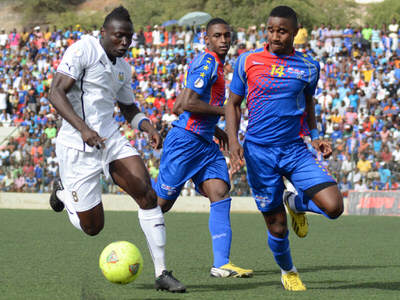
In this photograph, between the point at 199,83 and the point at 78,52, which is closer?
the point at 78,52

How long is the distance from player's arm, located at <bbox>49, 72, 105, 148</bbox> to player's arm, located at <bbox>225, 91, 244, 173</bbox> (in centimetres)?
117

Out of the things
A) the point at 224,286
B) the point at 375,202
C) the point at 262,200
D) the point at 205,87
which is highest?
the point at 205,87

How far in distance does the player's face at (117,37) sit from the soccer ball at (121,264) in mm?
1831

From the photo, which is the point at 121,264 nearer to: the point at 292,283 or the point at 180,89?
the point at 292,283

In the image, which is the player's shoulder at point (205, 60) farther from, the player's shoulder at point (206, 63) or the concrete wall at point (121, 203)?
the concrete wall at point (121, 203)

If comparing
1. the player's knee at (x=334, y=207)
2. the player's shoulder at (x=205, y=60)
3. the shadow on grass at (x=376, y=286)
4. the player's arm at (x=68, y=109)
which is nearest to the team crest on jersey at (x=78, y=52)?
the player's arm at (x=68, y=109)

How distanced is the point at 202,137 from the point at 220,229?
114 cm

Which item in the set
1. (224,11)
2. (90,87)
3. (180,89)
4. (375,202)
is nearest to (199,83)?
(90,87)

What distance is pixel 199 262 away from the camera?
357 inches

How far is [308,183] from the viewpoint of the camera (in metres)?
6.51

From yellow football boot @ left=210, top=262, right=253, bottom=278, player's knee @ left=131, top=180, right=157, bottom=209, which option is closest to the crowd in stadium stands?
yellow football boot @ left=210, top=262, right=253, bottom=278

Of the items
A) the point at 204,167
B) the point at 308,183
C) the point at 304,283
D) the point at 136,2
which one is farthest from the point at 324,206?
the point at 136,2

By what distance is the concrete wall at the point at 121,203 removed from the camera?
69.8 ft

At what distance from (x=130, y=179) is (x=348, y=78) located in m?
21.0
